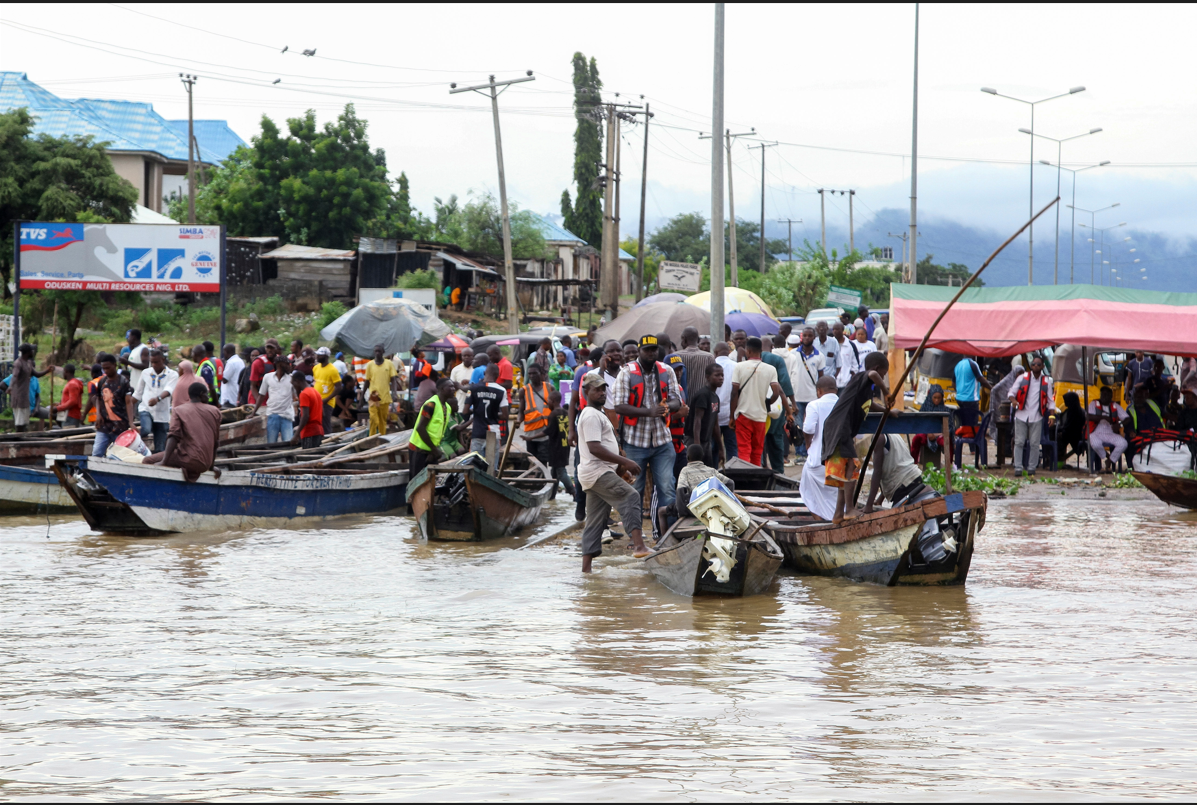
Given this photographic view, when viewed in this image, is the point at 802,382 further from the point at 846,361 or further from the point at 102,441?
the point at 102,441

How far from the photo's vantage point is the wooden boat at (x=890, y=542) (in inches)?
347

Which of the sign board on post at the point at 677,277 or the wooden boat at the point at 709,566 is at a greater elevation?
the sign board on post at the point at 677,277

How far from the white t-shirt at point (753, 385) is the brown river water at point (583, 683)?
2.82 metres

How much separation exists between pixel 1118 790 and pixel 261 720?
4135 mm

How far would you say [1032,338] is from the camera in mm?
16391

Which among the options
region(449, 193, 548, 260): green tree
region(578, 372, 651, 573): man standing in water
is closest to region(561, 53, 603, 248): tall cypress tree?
region(449, 193, 548, 260): green tree

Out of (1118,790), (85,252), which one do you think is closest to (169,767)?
(1118,790)

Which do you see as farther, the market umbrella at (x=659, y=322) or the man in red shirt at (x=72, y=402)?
the market umbrella at (x=659, y=322)

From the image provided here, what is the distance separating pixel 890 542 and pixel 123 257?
19241 millimetres

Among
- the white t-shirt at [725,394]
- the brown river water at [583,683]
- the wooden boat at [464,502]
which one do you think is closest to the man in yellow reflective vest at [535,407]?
the wooden boat at [464,502]

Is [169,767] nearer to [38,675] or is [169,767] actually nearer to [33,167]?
[38,675]

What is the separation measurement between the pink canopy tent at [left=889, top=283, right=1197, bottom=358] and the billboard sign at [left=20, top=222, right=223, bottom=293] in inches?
557

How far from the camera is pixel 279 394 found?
17.6m

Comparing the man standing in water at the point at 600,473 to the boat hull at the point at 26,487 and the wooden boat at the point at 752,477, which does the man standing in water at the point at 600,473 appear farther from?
the boat hull at the point at 26,487
